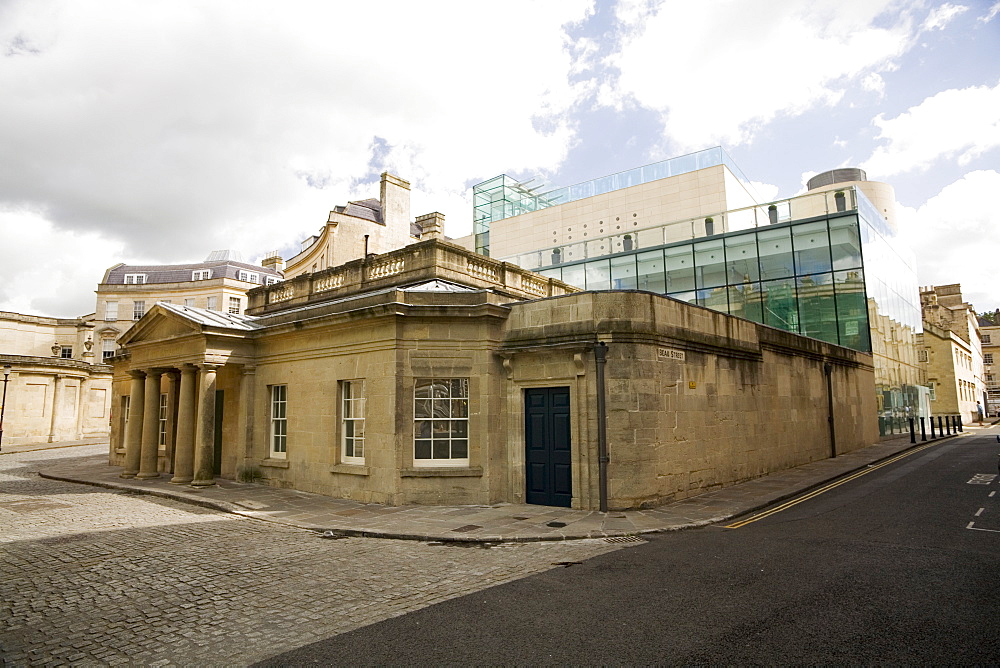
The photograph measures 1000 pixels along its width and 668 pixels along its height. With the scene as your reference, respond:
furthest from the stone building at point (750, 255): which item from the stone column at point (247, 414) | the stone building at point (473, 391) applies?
the stone column at point (247, 414)

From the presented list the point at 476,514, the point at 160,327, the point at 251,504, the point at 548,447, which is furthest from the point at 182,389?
the point at 548,447

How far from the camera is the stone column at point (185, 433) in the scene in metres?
15.8

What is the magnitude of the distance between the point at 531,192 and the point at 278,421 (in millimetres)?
32929

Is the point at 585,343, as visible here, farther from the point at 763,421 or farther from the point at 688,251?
the point at 688,251

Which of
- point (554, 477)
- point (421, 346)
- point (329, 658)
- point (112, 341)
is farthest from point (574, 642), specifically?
point (112, 341)

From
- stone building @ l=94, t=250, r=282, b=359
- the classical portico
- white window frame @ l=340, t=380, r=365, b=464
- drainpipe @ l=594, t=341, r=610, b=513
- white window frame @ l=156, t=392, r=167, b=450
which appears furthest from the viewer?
stone building @ l=94, t=250, r=282, b=359

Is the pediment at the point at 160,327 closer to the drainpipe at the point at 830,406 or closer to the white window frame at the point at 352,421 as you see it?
the white window frame at the point at 352,421

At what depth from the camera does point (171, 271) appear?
64000mm

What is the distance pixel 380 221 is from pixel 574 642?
117ft

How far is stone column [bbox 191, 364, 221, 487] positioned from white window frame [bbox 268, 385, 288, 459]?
1.55m

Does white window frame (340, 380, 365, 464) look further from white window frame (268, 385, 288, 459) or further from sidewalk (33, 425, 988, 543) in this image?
white window frame (268, 385, 288, 459)

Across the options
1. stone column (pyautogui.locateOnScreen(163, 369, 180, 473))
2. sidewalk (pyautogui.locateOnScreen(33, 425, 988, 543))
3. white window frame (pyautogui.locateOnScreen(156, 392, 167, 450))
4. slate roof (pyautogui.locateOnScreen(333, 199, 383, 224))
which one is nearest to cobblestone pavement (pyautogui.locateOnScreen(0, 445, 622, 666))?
sidewalk (pyautogui.locateOnScreen(33, 425, 988, 543))

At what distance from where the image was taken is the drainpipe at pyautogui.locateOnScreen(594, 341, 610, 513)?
11.2m

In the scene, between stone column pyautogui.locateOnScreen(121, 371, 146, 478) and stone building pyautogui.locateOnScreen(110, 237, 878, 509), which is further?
stone column pyautogui.locateOnScreen(121, 371, 146, 478)
